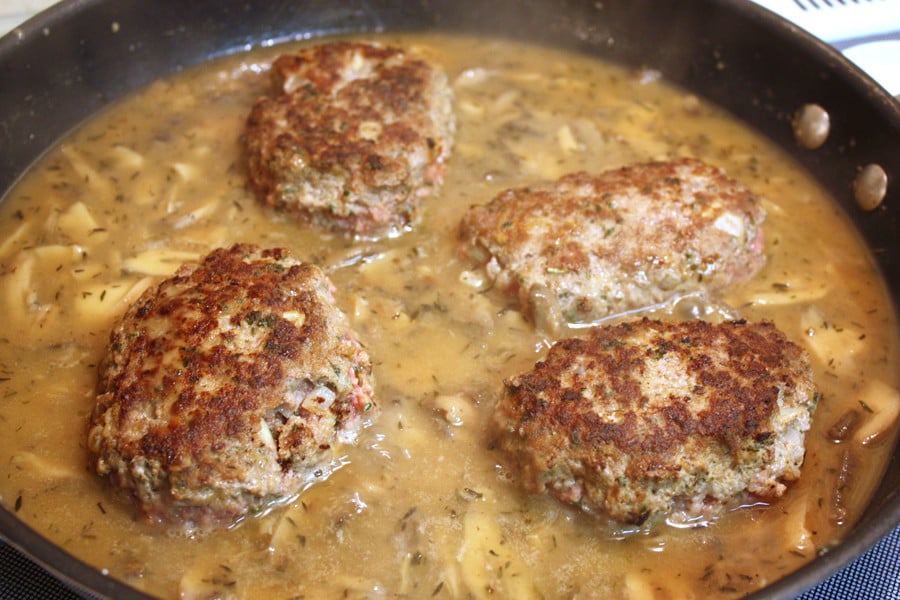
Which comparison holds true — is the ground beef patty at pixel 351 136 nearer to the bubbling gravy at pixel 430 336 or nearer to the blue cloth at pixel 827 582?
the bubbling gravy at pixel 430 336

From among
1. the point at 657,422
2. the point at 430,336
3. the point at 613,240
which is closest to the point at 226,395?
the point at 430,336

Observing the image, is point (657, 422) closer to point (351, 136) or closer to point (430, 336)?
point (430, 336)

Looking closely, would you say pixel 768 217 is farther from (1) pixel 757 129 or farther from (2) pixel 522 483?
(2) pixel 522 483

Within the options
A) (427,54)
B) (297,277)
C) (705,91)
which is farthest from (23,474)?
(705,91)

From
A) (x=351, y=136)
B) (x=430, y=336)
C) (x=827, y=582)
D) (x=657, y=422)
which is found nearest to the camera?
(x=657, y=422)

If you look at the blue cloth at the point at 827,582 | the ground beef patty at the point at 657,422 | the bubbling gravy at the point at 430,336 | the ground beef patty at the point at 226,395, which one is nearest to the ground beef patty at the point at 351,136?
the bubbling gravy at the point at 430,336

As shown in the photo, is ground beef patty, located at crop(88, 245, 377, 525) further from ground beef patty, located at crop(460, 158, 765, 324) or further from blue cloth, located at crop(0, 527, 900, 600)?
ground beef patty, located at crop(460, 158, 765, 324)
